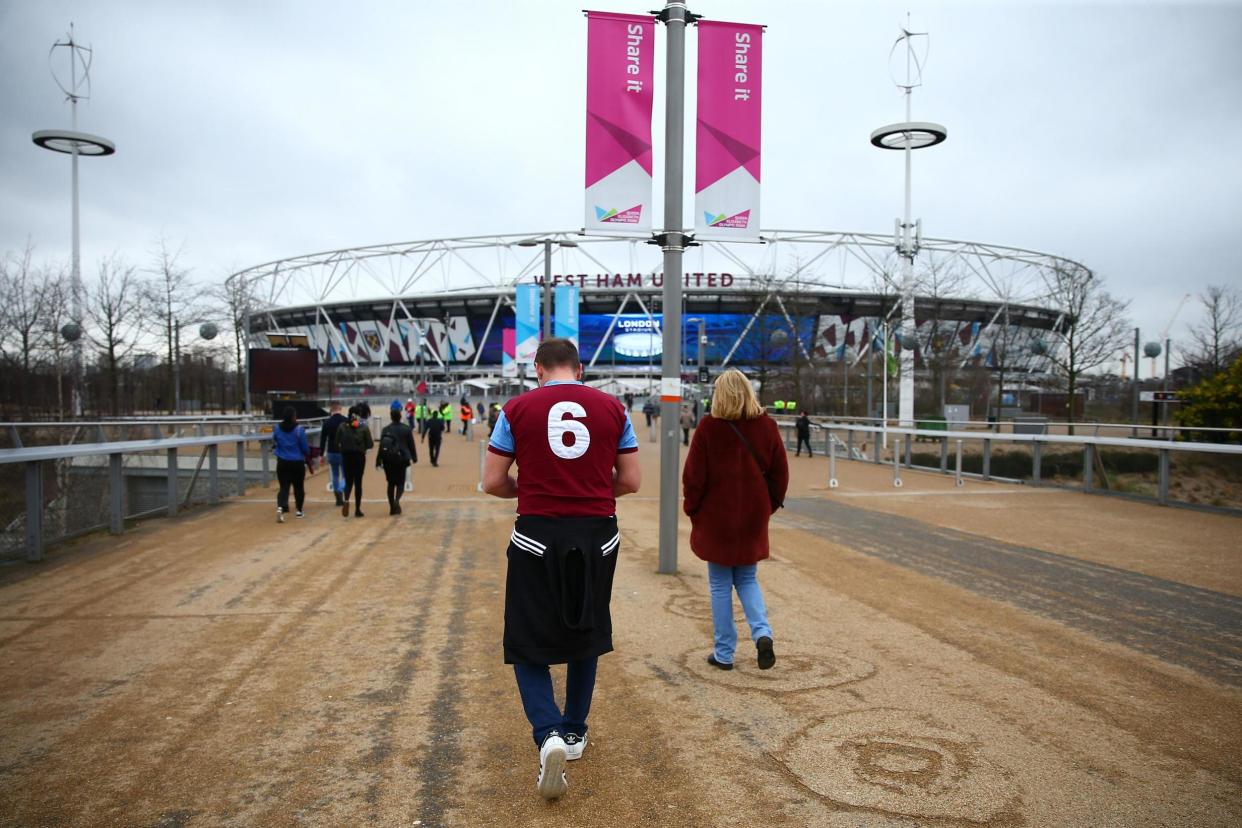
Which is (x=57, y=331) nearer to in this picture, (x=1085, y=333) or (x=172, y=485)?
(x=172, y=485)

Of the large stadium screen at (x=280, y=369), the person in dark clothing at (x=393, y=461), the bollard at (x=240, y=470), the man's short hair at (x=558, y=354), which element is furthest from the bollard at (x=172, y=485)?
the man's short hair at (x=558, y=354)

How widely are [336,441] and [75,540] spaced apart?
4.33 metres

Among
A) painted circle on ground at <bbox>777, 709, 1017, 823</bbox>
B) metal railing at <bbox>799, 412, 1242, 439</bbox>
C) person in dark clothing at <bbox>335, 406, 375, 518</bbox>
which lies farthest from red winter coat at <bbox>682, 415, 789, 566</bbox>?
metal railing at <bbox>799, 412, 1242, 439</bbox>

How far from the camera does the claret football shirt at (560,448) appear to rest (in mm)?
3480

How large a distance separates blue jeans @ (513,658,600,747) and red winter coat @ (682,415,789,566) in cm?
149

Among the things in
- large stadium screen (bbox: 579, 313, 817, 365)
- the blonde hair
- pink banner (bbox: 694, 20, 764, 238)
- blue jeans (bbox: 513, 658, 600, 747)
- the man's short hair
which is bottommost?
blue jeans (bbox: 513, 658, 600, 747)

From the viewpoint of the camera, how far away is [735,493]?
16.3 ft

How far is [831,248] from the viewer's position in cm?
8512

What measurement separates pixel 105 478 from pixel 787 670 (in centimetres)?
949

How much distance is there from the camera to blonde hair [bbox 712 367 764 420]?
4918 mm

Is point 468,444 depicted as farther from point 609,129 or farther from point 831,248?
point 831,248

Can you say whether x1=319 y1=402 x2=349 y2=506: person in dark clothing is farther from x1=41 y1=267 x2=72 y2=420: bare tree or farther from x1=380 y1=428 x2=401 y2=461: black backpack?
x1=41 y1=267 x2=72 y2=420: bare tree

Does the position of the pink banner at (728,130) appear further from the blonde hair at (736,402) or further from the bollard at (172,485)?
the bollard at (172,485)

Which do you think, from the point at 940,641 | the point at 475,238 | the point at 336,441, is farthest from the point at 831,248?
the point at 940,641
